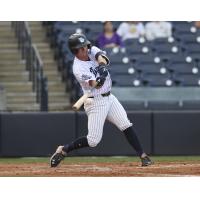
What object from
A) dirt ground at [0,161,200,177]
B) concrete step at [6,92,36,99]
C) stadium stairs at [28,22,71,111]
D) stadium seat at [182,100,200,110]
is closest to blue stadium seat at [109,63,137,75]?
stadium stairs at [28,22,71,111]

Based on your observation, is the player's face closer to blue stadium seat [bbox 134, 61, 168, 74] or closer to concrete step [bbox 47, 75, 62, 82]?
blue stadium seat [bbox 134, 61, 168, 74]

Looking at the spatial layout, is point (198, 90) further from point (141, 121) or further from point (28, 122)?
point (28, 122)

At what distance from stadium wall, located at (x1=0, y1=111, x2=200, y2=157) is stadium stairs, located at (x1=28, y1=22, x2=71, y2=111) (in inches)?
57.5

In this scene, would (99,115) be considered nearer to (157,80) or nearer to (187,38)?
(157,80)

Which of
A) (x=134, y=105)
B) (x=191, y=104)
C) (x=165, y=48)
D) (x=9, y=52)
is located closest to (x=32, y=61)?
(x=9, y=52)

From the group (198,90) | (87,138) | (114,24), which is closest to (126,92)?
(198,90)

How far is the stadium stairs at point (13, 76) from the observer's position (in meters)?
15.0

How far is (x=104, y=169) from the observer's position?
33.2 ft

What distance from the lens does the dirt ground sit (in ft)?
30.8

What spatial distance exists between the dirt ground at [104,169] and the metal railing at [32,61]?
2257 millimetres

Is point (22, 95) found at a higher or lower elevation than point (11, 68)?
lower

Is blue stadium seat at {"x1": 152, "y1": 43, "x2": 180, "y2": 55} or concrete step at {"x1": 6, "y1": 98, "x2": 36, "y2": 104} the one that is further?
blue stadium seat at {"x1": 152, "y1": 43, "x2": 180, "y2": 55}

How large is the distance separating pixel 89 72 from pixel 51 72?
6.27m

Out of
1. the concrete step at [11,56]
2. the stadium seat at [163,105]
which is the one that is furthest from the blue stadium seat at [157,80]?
the concrete step at [11,56]
